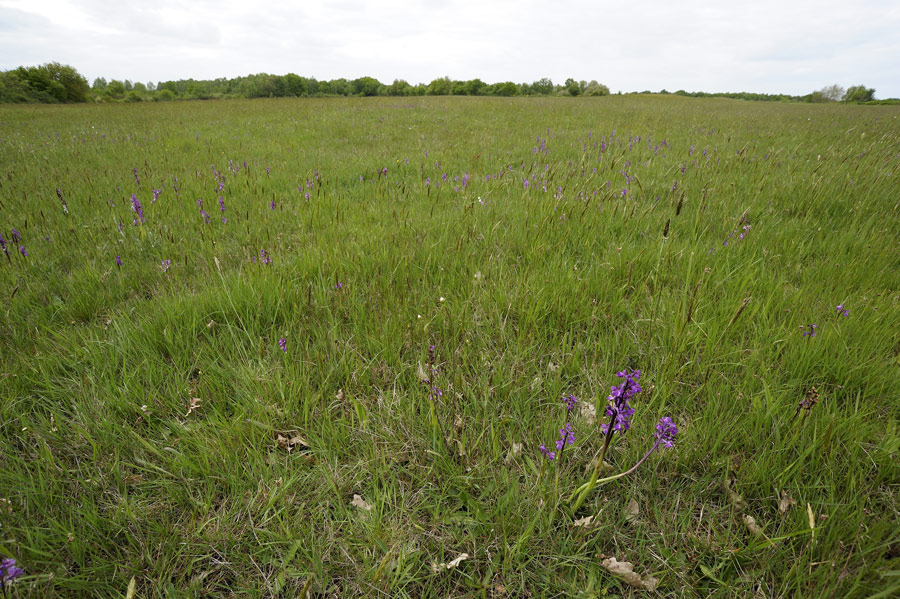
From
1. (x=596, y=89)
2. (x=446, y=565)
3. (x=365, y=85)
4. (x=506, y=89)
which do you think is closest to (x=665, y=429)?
(x=446, y=565)

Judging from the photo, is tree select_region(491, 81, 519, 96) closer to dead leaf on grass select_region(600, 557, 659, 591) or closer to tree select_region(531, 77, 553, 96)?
tree select_region(531, 77, 553, 96)

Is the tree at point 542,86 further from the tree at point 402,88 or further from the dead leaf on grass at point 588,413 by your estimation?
the dead leaf on grass at point 588,413

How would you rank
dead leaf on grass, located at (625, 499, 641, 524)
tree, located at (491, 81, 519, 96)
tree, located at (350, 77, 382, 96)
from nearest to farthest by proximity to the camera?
dead leaf on grass, located at (625, 499, 641, 524)
tree, located at (491, 81, 519, 96)
tree, located at (350, 77, 382, 96)

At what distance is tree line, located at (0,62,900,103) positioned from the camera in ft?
156

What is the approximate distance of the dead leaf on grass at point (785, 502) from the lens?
4.36 ft

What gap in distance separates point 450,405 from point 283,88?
75570 millimetres

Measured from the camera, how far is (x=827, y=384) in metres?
1.79

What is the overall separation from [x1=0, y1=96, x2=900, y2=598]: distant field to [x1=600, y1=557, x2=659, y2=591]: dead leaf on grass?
0.08ft

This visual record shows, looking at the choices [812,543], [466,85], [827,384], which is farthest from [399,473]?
[466,85]

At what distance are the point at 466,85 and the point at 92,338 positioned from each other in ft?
289

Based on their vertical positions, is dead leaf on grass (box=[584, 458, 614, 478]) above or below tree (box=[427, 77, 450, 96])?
below

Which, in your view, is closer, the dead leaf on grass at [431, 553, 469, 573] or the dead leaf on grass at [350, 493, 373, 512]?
the dead leaf on grass at [431, 553, 469, 573]

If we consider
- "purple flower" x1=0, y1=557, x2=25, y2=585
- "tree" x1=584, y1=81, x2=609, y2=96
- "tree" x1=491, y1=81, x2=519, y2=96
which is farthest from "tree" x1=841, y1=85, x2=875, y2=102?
"purple flower" x1=0, y1=557, x2=25, y2=585

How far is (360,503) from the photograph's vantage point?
145cm
